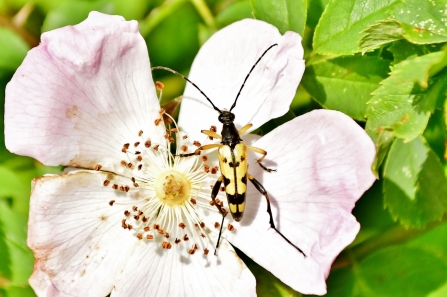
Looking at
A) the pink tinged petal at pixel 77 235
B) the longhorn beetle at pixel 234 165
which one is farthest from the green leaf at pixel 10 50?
the longhorn beetle at pixel 234 165

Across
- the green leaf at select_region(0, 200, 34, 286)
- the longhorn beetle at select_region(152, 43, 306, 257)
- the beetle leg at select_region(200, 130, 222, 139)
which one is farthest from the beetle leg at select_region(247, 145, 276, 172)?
the green leaf at select_region(0, 200, 34, 286)

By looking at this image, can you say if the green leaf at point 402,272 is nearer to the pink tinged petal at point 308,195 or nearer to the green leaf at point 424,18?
the pink tinged petal at point 308,195

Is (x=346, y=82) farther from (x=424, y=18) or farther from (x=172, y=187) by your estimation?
(x=172, y=187)

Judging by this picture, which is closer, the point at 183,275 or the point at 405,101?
the point at 405,101

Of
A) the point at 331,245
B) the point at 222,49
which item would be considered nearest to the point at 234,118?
the point at 222,49

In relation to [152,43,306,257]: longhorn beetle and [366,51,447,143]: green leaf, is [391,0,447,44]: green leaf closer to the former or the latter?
[366,51,447,143]: green leaf

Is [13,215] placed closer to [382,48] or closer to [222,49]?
[222,49]

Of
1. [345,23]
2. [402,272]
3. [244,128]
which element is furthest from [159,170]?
[402,272]
